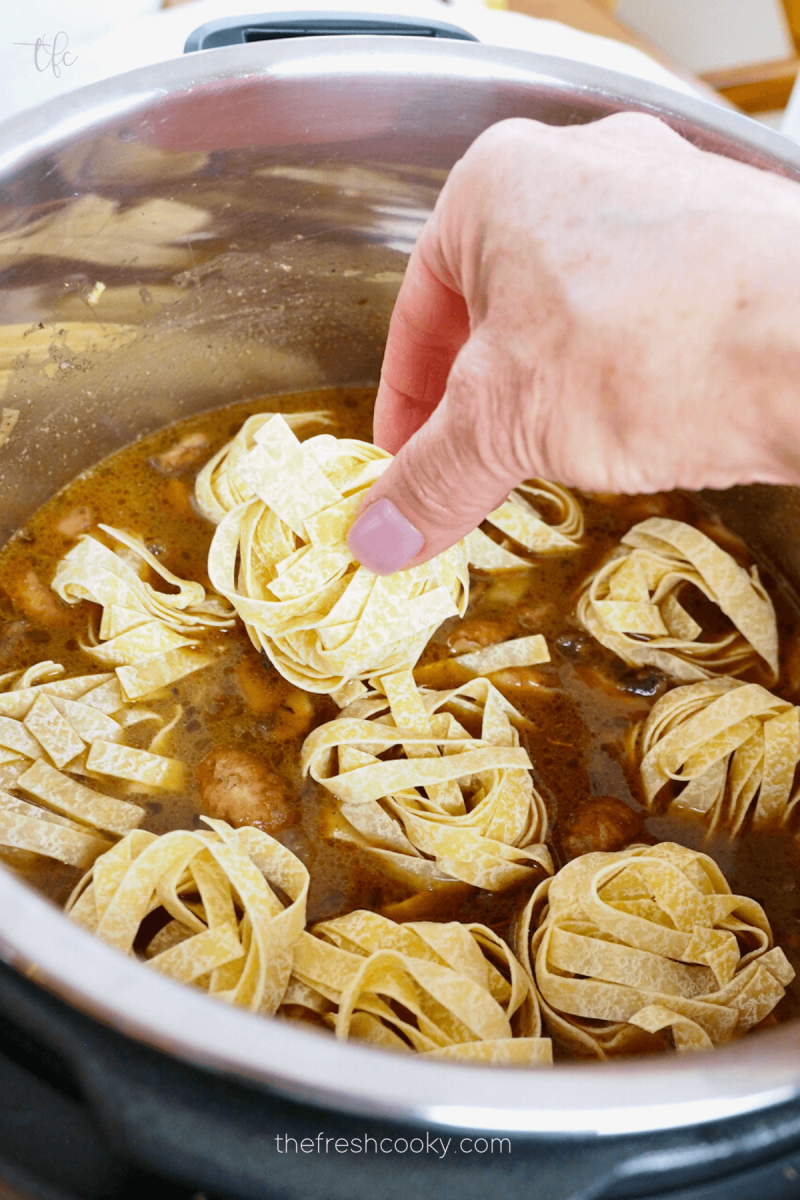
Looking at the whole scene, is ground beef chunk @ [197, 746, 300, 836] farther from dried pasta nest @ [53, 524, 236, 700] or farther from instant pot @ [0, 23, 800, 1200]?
instant pot @ [0, 23, 800, 1200]

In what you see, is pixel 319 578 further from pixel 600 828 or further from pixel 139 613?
pixel 600 828

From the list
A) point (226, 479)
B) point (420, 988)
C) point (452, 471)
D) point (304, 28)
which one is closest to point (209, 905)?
point (420, 988)

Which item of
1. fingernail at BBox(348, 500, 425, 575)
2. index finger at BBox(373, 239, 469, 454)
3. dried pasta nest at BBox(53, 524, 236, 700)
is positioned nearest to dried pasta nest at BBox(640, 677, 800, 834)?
fingernail at BBox(348, 500, 425, 575)

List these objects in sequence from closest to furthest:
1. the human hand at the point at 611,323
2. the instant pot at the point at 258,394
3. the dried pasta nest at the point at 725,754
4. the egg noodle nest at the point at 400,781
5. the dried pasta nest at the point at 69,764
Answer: the instant pot at the point at 258,394
the human hand at the point at 611,323
the egg noodle nest at the point at 400,781
the dried pasta nest at the point at 69,764
the dried pasta nest at the point at 725,754

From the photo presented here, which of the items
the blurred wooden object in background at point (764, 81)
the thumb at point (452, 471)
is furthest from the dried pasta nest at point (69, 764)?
the blurred wooden object in background at point (764, 81)

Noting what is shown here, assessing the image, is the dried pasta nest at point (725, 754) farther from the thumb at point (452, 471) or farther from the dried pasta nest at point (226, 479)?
the dried pasta nest at point (226, 479)
